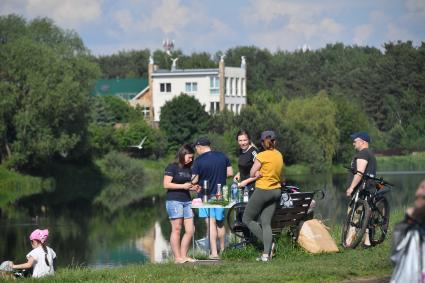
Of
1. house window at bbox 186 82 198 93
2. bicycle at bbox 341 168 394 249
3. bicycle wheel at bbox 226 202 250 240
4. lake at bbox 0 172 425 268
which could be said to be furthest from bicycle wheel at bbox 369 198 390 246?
house window at bbox 186 82 198 93

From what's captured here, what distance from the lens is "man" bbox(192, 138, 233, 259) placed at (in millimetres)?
16203

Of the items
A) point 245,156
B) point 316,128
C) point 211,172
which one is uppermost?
point 316,128

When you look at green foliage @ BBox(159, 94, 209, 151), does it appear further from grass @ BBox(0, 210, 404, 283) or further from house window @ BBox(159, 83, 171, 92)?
grass @ BBox(0, 210, 404, 283)

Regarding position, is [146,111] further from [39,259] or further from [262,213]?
[39,259]

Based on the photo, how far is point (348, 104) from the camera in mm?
97188

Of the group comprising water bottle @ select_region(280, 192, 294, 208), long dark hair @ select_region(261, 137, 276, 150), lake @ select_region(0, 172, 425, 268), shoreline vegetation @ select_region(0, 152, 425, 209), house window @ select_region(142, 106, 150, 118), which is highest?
house window @ select_region(142, 106, 150, 118)

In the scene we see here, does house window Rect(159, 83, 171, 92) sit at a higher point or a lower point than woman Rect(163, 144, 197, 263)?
higher

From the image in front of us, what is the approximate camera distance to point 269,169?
49.6 ft

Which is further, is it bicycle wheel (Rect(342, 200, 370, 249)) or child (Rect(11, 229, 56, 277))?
bicycle wheel (Rect(342, 200, 370, 249))

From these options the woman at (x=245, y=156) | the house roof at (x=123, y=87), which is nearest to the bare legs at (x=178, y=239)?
the woman at (x=245, y=156)

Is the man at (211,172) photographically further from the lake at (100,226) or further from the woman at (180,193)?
the lake at (100,226)

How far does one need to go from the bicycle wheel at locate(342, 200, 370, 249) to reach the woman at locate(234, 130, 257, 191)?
5.20 ft

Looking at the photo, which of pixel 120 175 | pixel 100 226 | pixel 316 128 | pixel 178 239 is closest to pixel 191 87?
pixel 316 128

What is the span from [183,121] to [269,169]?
8192 cm
